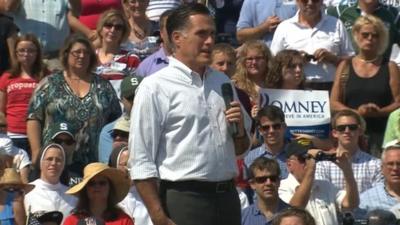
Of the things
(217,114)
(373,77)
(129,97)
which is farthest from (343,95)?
(217,114)

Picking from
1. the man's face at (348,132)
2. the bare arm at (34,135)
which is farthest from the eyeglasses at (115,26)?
the man's face at (348,132)

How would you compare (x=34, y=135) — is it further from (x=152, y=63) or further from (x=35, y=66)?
(x=152, y=63)

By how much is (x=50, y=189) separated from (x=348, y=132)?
2.41 meters

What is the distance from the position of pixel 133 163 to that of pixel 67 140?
3.85m

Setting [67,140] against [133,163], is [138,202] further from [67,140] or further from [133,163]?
[133,163]

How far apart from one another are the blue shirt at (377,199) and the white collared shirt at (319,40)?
2506 mm

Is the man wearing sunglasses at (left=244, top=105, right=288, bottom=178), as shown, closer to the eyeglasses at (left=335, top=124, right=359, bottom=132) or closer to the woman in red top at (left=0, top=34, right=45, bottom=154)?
the eyeglasses at (left=335, top=124, right=359, bottom=132)

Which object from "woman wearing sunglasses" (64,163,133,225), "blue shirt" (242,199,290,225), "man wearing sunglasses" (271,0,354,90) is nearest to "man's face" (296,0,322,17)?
"man wearing sunglasses" (271,0,354,90)

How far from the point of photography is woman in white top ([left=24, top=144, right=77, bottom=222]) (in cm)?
1088

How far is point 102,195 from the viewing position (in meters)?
10.1

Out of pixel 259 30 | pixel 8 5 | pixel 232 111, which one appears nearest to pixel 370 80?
pixel 259 30

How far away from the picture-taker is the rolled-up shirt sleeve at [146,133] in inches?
315

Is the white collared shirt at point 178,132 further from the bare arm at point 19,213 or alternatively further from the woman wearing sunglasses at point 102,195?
the bare arm at point 19,213

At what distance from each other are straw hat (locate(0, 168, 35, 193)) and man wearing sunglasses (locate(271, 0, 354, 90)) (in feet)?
11.5
